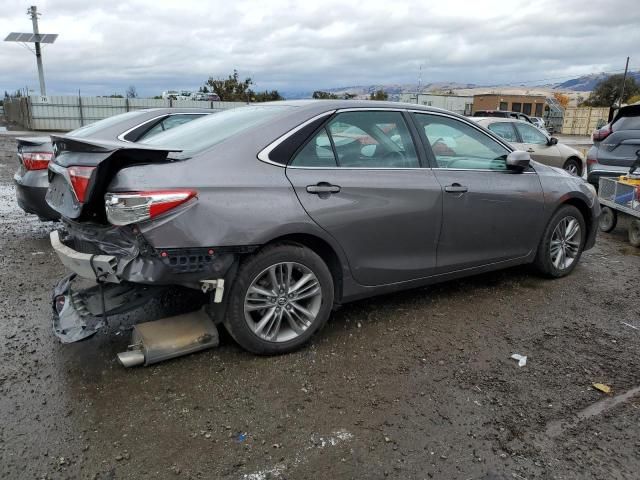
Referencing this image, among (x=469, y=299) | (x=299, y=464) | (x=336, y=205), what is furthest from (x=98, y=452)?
(x=469, y=299)

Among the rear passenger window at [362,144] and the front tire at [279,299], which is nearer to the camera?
the front tire at [279,299]

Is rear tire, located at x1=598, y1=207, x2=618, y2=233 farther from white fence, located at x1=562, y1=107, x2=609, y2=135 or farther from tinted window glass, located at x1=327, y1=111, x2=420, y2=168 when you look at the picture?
white fence, located at x1=562, y1=107, x2=609, y2=135

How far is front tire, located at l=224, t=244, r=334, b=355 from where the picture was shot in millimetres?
3305

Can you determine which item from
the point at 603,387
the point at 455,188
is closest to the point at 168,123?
the point at 455,188

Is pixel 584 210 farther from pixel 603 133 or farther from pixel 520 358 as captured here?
pixel 603 133

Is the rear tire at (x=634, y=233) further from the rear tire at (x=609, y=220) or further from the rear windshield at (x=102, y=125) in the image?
the rear windshield at (x=102, y=125)

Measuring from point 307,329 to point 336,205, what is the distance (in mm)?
857

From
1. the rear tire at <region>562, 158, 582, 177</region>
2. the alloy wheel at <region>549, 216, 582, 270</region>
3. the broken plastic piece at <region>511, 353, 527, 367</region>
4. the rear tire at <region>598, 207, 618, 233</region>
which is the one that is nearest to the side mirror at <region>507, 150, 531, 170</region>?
the alloy wheel at <region>549, 216, 582, 270</region>

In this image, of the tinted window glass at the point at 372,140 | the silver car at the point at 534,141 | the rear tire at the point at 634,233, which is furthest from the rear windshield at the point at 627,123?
the tinted window glass at the point at 372,140

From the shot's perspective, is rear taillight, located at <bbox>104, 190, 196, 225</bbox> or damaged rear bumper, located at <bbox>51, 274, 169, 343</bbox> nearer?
rear taillight, located at <bbox>104, 190, 196, 225</bbox>

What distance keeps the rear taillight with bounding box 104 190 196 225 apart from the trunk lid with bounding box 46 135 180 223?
15 centimetres

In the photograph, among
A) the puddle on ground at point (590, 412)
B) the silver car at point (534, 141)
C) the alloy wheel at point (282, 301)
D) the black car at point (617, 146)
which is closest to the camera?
the puddle on ground at point (590, 412)

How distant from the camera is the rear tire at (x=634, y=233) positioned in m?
6.60

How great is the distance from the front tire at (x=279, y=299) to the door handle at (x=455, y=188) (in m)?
1.21
